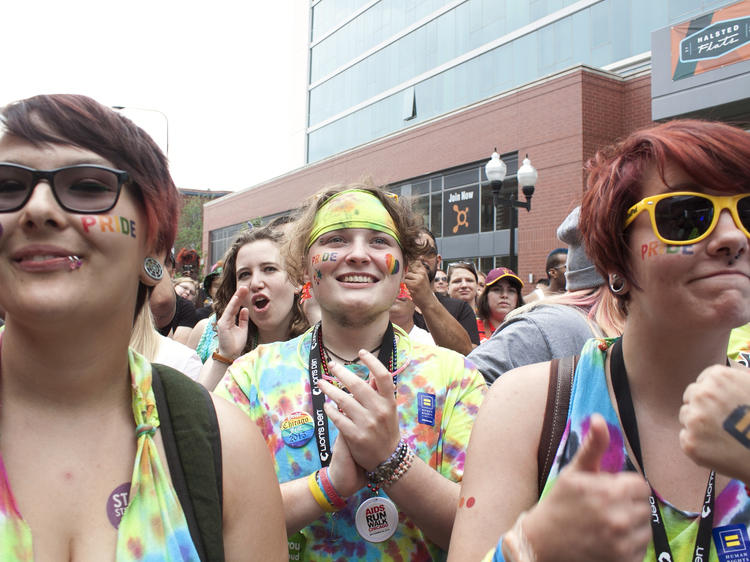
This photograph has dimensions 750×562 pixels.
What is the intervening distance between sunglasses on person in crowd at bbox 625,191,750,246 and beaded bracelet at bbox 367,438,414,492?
36.7 inches

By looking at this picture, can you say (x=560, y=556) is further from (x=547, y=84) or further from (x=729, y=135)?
(x=547, y=84)

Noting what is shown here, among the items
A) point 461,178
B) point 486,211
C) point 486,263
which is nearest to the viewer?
point 486,211

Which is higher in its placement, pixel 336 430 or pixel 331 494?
pixel 336 430

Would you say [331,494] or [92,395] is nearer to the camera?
[92,395]

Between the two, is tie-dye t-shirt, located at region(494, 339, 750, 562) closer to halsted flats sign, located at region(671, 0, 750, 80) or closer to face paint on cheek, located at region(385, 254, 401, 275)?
face paint on cheek, located at region(385, 254, 401, 275)

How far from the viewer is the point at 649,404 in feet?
4.93

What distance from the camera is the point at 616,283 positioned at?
1.65 m

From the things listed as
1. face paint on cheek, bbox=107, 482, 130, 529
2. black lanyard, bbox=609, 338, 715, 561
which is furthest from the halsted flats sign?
face paint on cheek, bbox=107, 482, 130, 529

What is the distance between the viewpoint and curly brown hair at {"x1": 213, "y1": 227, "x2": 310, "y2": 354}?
11.6 feet

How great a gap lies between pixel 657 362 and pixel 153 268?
131cm

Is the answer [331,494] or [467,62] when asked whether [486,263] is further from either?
[331,494]

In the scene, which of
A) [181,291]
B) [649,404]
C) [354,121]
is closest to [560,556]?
[649,404]

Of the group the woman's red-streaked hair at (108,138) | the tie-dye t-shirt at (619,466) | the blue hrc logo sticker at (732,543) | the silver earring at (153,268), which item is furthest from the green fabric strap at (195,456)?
the blue hrc logo sticker at (732,543)

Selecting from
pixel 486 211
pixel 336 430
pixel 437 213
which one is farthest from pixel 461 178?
pixel 336 430
